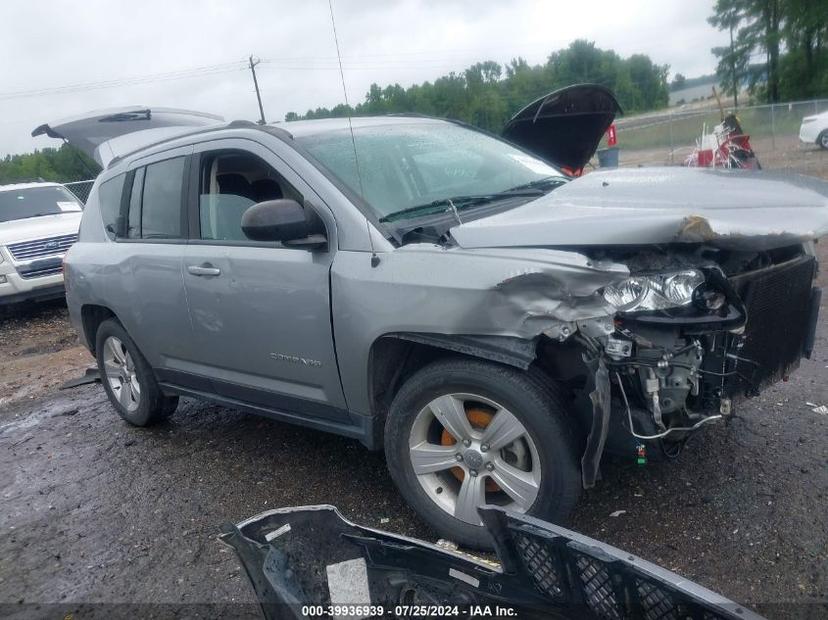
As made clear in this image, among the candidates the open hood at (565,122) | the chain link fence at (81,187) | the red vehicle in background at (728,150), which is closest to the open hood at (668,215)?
the open hood at (565,122)

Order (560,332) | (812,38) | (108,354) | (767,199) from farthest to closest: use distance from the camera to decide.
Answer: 1. (812,38)
2. (108,354)
3. (767,199)
4. (560,332)

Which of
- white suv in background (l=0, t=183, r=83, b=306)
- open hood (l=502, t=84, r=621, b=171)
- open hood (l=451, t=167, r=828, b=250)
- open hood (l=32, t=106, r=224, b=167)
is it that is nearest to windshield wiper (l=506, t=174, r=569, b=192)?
open hood (l=451, t=167, r=828, b=250)

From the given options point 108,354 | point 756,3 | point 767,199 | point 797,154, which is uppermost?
point 756,3

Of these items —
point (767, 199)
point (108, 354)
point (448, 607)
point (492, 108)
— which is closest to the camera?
point (448, 607)

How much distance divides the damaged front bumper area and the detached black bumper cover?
55cm

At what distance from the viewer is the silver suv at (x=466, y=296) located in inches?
102

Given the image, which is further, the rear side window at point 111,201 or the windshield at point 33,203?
the windshield at point 33,203

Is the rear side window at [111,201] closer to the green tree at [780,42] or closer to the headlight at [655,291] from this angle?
the headlight at [655,291]

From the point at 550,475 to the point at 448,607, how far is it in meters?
0.73

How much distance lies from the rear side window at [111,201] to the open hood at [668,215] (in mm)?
2765

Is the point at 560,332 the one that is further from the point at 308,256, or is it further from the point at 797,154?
the point at 797,154

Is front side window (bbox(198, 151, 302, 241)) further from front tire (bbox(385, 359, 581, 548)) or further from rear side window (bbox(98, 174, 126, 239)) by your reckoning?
front tire (bbox(385, 359, 581, 548))

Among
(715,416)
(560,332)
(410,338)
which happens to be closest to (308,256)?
(410,338)

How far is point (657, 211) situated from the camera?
270cm
